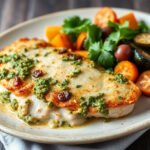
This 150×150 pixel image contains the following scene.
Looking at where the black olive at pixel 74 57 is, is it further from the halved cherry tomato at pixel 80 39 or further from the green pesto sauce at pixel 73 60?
the halved cherry tomato at pixel 80 39

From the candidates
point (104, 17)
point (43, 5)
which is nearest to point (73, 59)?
point (104, 17)

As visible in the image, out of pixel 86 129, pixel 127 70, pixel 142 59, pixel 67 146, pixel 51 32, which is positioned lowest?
pixel 67 146

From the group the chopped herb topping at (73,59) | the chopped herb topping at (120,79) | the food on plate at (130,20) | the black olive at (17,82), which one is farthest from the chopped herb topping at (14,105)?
the food on plate at (130,20)

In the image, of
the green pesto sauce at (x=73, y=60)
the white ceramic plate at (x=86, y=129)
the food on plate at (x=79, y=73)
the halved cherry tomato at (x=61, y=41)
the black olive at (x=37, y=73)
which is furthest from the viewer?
the halved cherry tomato at (x=61, y=41)

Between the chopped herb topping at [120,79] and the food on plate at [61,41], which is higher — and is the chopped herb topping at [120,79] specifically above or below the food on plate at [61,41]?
above

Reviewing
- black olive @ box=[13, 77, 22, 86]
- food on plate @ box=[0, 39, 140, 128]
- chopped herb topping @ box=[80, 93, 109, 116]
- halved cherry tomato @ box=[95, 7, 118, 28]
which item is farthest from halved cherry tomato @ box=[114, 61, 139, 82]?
black olive @ box=[13, 77, 22, 86]

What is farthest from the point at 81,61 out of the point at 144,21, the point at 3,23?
the point at 3,23

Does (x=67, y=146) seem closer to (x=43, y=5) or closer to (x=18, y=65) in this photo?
(x=18, y=65)
